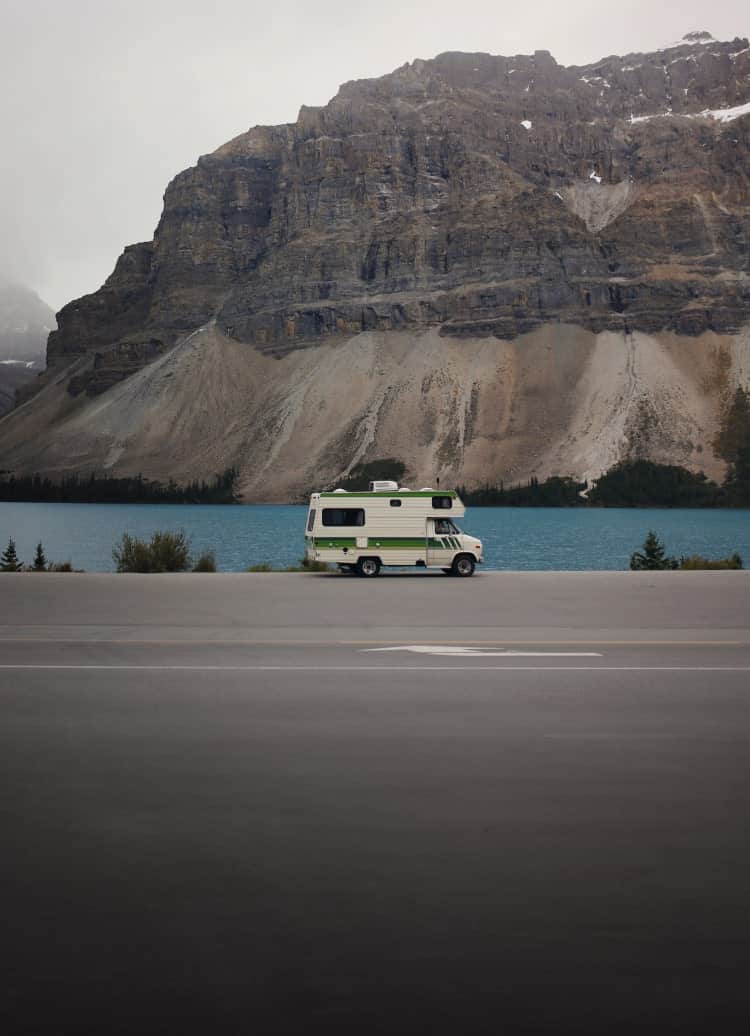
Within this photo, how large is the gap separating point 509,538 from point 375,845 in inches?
3896

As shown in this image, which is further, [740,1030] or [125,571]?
[125,571]

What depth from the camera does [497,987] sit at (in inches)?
190

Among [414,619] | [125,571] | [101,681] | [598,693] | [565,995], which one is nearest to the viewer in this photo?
[565,995]

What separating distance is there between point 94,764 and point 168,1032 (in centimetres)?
493

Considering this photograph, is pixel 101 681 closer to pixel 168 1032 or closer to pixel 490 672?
pixel 490 672

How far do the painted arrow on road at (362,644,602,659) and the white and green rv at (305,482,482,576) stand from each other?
1673 cm

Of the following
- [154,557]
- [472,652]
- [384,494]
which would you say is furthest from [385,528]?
[472,652]

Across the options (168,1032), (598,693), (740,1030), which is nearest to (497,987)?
(740,1030)

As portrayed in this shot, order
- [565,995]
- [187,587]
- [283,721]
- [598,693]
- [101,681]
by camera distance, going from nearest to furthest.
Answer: [565,995], [283,721], [598,693], [101,681], [187,587]

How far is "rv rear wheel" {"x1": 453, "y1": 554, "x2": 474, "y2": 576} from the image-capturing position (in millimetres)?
35438

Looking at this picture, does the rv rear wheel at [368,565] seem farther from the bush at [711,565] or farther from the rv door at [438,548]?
the bush at [711,565]

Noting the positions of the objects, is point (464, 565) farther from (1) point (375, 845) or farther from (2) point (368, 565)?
(1) point (375, 845)

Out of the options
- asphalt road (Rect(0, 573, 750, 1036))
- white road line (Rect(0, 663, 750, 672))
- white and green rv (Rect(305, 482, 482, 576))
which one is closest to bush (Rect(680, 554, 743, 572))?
white and green rv (Rect(305, 482, 482, 576))

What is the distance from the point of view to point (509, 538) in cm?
10500
